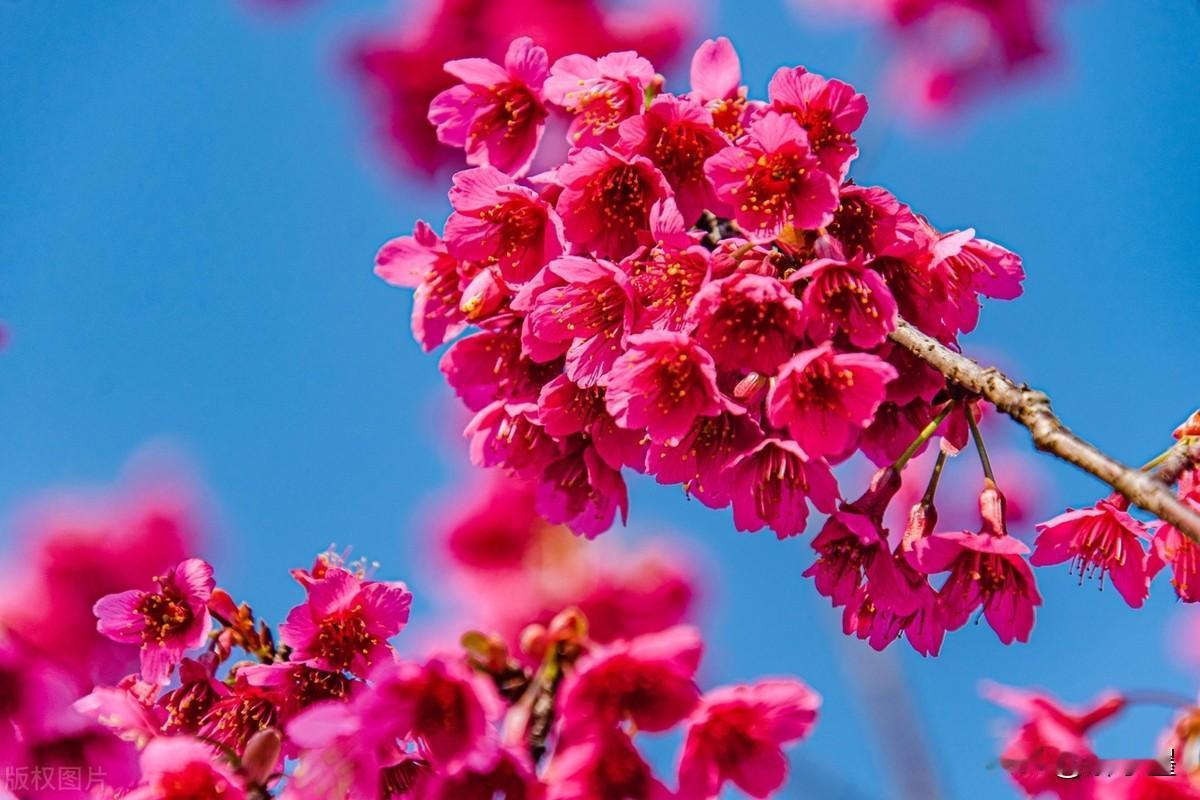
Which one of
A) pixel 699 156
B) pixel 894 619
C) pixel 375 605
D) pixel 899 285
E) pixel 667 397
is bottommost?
pixel 375 605

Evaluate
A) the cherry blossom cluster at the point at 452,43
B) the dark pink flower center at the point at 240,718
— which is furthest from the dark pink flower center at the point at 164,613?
the cherry blossom cluster at the point at 452,43

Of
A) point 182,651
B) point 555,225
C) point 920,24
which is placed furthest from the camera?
point 920,24

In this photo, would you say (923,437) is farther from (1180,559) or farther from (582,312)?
(582,312)

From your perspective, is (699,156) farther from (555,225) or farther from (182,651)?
(182,651)

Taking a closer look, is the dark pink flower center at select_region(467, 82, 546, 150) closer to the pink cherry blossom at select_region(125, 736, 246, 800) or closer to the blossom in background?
the blossom in background

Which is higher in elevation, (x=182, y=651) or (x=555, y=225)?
(x=555, y=225)

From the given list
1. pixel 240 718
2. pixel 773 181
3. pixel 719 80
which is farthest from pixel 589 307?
pixel 240 718

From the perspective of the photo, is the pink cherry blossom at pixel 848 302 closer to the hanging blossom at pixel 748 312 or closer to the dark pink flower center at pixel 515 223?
the hanging blossom at pixel 748 312

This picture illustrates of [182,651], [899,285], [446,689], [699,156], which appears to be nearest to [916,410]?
[899,285]
